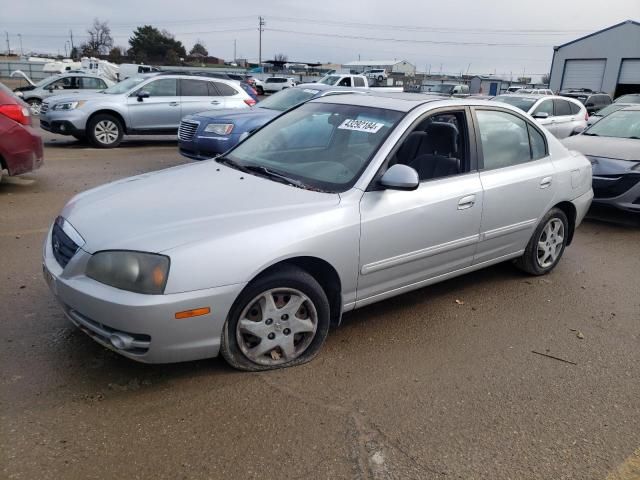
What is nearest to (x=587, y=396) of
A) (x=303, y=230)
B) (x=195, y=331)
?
(x=303, y=230)

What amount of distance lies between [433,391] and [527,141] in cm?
261

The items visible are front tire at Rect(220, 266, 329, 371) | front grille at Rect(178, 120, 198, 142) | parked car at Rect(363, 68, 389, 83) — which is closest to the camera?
front tire at Rect(220, 266, 329, 371)

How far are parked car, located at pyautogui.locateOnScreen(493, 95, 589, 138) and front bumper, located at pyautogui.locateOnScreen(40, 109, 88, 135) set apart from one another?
9728 millimetres

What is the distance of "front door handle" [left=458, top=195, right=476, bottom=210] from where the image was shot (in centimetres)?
392

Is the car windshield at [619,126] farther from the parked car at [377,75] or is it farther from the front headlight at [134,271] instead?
the parked car at [377,75]

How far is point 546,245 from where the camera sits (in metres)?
4.97

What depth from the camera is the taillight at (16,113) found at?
6824mm

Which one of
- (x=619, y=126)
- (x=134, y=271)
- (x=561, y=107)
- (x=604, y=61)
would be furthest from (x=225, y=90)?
(x=604, y=61)

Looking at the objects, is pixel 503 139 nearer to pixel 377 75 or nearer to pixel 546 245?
pixel 546 245

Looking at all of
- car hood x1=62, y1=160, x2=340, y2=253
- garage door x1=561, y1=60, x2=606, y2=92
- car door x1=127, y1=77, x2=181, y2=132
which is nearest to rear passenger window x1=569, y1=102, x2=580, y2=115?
car door x1=127, y1=77, x2=181, y2=132

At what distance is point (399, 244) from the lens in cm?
358

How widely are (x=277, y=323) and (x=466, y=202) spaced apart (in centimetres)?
170

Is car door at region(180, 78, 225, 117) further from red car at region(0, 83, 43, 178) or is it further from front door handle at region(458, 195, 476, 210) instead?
front door handle at region(458, 195, 476, 210)

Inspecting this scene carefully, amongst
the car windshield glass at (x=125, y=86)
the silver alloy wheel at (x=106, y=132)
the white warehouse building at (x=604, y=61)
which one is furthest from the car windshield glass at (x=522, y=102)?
the white warehouse building at (x=604, y=61)
